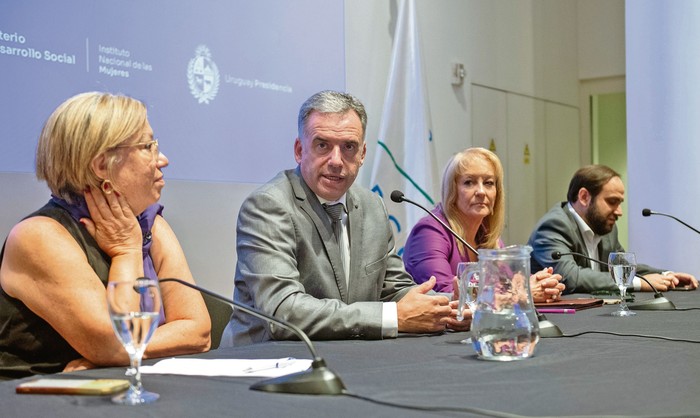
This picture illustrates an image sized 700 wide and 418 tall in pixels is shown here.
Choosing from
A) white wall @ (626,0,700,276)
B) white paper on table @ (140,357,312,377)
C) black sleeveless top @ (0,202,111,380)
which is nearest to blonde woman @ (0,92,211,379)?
black sleeveless top @ (0,202,111,380)

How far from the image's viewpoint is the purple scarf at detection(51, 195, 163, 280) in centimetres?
211

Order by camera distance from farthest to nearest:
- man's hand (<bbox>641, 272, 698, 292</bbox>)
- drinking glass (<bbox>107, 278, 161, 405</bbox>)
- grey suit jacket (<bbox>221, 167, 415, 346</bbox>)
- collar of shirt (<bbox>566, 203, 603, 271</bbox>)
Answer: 1. collar of shirt (<bbox>566, 203, 603, 271</bbox>)
2. man's hand (<bbox>641, 272, 698, 292</bbox>)
3. grey suit jacket (<bbox>221, 167, 415, 346</bbox>)
4. drinking glass (<bbox>107, 278, 161, 405</bbox>)

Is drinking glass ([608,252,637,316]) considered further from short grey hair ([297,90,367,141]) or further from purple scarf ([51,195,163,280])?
purple scarf ([51,195,163,280])

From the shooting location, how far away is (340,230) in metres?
2.69

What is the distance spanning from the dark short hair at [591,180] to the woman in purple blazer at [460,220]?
0.94 meters

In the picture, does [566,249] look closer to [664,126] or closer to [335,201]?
[664,126]

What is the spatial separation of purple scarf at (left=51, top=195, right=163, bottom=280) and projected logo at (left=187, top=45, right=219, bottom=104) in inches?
70.8

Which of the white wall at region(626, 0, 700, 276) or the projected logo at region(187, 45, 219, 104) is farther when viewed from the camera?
the white wall at region(626, 0, 700, 276)

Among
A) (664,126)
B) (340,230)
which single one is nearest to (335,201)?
(340,230)

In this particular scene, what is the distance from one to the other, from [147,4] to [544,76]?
5099 millimetres

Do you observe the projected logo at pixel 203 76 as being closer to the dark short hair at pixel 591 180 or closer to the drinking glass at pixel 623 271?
Answer: the dark short hair at pixel 591 180

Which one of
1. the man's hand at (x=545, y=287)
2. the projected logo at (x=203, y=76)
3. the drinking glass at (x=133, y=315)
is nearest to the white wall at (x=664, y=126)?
the man's hand at (x=545, y=287)

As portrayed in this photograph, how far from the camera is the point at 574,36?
8703mm

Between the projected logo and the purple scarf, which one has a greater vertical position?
the projected logo
